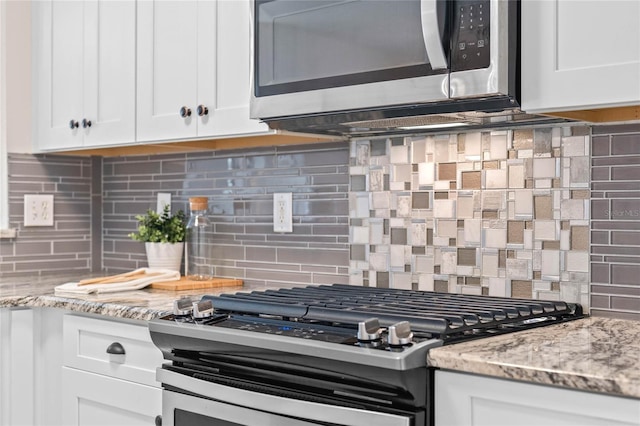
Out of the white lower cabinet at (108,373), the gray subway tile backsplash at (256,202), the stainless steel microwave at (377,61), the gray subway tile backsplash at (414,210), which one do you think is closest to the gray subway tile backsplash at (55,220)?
the gray subway tile backsplash at (414,210)

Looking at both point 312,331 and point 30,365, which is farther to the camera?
point 30,365

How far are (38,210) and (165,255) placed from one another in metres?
0.63

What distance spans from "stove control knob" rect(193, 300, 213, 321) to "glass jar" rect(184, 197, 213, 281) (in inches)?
35.1

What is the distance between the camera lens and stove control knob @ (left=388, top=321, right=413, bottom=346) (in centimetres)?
153

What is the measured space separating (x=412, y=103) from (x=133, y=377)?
3.51 feet

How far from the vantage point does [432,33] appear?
70.5 inches

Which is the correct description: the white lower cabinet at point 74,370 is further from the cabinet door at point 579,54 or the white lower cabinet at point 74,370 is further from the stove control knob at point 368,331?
the cabinet door at point 579,54

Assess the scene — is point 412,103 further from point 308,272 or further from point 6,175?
point 6,175

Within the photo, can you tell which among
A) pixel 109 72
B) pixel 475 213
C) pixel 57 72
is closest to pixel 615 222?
pixel 475 213

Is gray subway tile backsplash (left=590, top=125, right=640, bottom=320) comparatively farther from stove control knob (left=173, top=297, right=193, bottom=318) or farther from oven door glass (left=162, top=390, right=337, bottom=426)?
stove control knob (left=173, top=297, right=193, bottom=318)

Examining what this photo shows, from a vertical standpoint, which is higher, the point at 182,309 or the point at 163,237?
the point at 163,237

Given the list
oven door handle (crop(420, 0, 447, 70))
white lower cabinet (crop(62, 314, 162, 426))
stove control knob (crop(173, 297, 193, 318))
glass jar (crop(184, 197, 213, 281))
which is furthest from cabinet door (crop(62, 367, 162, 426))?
oven door handle (crop(420, 0, 447, 70))

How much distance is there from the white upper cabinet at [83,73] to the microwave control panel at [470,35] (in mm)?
1301

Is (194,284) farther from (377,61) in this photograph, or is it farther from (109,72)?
(377,61)
